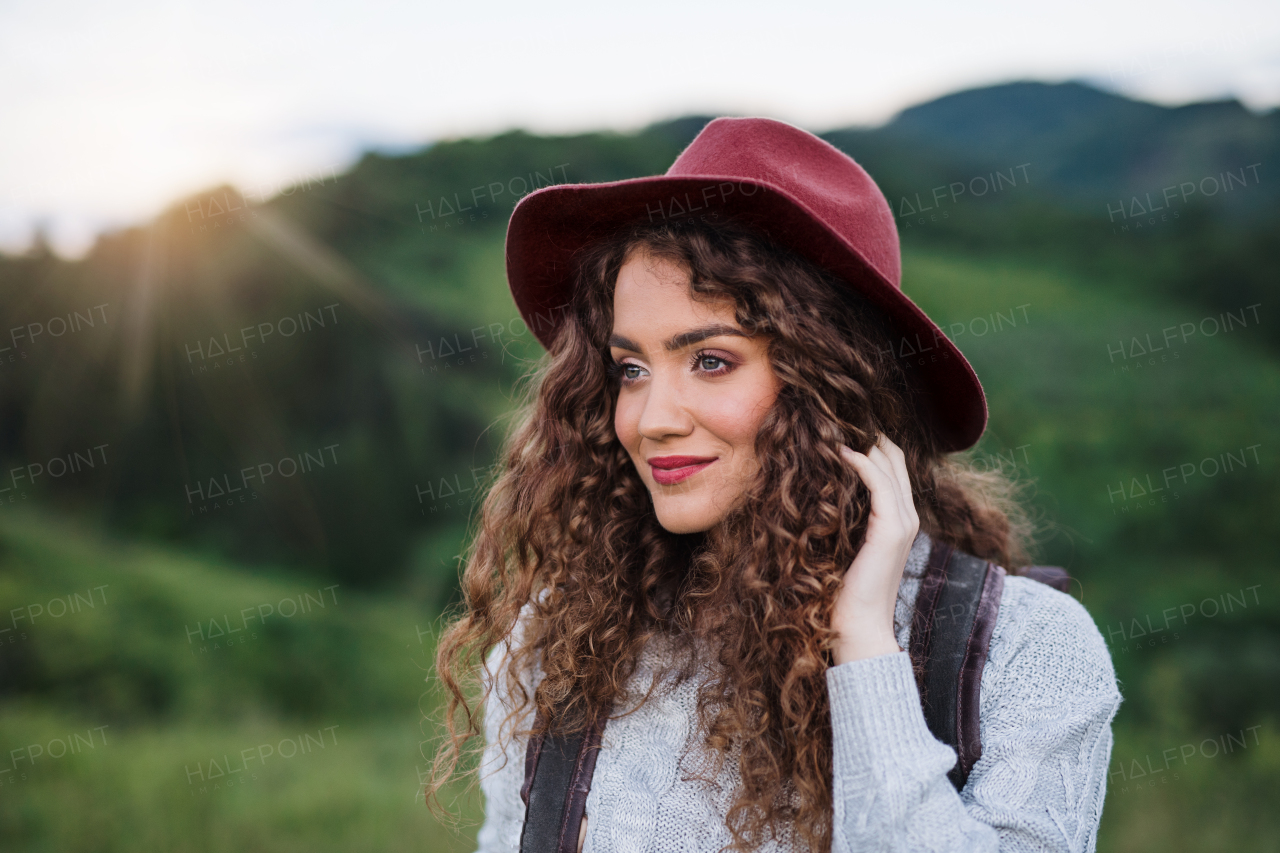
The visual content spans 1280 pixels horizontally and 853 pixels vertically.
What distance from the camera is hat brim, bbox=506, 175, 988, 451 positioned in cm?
156

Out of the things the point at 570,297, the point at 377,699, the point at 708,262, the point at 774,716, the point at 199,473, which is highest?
the point at 708,262

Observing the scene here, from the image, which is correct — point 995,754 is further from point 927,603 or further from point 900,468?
point 900,468

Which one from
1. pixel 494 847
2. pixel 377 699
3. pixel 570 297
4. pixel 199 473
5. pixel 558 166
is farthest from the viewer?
pixel 558 166

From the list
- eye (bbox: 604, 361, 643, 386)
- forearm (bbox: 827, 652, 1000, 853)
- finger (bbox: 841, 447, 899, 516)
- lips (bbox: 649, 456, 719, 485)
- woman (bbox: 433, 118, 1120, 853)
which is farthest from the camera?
eye (bbox: 604, 361, 643, 386)

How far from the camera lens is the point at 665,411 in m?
1.60

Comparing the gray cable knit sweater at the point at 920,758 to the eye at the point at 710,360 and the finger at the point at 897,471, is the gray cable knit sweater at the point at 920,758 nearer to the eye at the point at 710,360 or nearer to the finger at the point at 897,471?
the finger at the point at 897,471

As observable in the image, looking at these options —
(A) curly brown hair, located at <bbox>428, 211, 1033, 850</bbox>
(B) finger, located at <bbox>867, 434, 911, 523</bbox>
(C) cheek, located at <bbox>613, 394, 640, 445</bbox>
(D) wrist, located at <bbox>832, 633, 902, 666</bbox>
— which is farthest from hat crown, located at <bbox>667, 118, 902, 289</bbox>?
(D) wrist, located at <bbox>832, 633, 902, 666</bbox>

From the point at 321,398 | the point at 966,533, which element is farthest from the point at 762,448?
the point at 321,398

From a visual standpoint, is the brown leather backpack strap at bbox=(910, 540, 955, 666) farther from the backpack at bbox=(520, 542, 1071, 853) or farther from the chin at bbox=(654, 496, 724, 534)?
the chin at bbox=(654, 496, 724, 534)

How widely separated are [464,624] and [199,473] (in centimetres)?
480

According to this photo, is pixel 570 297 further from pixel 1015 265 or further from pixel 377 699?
pixel 1015 265

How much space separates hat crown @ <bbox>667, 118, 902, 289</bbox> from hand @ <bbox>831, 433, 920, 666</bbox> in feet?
1.41

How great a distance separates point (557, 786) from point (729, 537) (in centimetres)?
62

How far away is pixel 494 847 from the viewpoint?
1860 mm
